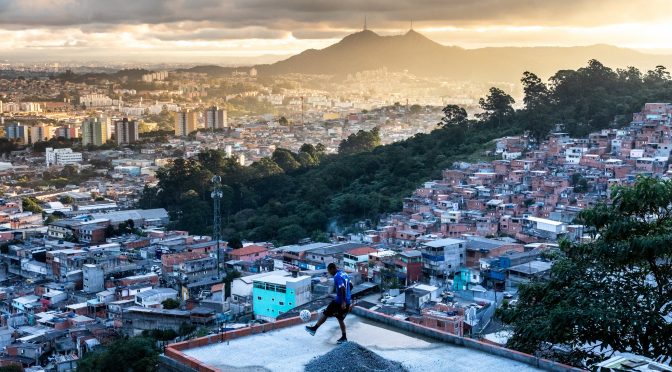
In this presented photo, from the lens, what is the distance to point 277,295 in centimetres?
1048

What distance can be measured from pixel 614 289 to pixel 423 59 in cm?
7862

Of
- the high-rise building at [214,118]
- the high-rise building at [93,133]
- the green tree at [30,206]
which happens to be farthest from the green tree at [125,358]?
the high-rise building at [214,118]

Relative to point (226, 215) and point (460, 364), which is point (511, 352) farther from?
point (226, 215)

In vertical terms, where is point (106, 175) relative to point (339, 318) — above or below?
below

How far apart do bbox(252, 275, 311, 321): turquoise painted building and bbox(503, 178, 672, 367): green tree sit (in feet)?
21.7

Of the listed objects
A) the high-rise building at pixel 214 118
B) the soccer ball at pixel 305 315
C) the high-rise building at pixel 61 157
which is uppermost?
the soccer ball at pixel 305 315

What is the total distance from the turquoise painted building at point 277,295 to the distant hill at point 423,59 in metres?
52.2

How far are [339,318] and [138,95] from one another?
205 ft

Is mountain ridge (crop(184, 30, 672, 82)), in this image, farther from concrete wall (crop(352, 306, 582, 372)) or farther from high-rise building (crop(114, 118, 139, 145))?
concrete wall (crop(352, 306, 582, 372))

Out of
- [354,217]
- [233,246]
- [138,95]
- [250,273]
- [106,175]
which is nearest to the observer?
[250,273]

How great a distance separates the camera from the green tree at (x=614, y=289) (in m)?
3.35

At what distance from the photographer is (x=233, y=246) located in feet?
48.9

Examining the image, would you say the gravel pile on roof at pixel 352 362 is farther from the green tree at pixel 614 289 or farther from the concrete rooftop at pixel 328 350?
the green tree at pixel 614 289

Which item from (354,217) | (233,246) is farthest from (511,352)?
(354,217)
